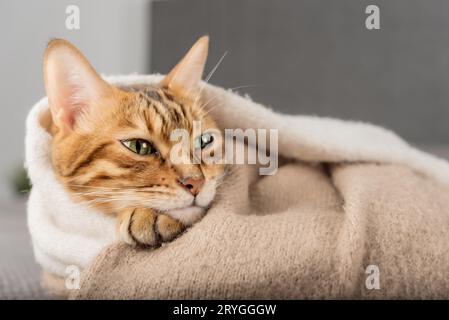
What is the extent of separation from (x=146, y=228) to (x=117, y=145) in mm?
107

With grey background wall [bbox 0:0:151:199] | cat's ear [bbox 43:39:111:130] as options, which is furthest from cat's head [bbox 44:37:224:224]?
grey background wall [bbox 0:0:151:199]

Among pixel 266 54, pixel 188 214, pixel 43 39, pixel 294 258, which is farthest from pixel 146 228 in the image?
pixel 266 54

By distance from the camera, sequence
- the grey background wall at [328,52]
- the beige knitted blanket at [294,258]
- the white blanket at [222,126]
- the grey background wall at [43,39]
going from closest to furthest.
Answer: the beige knitted blanket at [294,258] < the white blanket at [222,126] < the grey background wall at [43,39] < the grey background wall at [328,52]

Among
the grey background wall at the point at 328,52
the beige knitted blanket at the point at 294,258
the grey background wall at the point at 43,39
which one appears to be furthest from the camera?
the grey background wall at the point at 328,52

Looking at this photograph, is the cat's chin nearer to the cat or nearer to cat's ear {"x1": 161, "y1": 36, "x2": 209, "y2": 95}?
the cat

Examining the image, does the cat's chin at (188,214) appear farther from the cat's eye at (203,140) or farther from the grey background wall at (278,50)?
the grey background wall at (278,50)

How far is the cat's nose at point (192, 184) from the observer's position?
0.54m

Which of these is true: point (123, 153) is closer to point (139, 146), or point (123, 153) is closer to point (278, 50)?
point (139, 146)

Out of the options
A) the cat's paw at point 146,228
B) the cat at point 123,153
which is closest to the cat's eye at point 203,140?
the cat at point 123,153

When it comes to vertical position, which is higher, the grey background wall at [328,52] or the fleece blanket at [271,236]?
the grey background wall at [328,52]

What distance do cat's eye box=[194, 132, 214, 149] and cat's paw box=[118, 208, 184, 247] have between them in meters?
0.11

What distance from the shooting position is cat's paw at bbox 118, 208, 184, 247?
0.52m

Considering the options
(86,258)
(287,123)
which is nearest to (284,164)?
(287,123)
